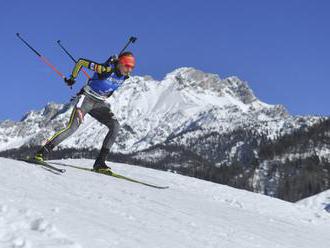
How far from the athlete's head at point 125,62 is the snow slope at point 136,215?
113 inches

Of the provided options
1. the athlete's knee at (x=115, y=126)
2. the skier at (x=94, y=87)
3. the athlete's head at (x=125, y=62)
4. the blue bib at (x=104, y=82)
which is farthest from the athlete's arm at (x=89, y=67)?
the athlete's knee at (x=115, y=126)

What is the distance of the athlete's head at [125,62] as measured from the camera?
45.9 ft

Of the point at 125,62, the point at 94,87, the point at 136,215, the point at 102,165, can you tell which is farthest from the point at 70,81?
the point at 136,215

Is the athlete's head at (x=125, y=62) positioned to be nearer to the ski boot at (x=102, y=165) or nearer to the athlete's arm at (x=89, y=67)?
the athlete's arm at (x=89, y=67)

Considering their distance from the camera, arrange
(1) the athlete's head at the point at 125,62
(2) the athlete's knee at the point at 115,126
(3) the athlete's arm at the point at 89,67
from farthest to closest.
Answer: (2) the athlete's knee at the point at 115,126 → (1) the athlete's head at the point at 125,62 → (3) the athlete's arm at the point at 89,67

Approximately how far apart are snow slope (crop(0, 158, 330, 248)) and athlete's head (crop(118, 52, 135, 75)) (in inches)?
113

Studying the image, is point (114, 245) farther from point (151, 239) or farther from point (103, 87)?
point (103, 87)

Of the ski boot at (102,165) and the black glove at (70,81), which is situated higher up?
the black glove at (70,81)

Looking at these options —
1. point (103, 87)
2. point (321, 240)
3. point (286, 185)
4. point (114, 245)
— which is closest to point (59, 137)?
point (103, 87)

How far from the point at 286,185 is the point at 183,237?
18131 centimetres

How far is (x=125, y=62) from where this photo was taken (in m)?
14.0

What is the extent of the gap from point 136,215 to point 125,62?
20.2 ft

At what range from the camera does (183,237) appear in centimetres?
759

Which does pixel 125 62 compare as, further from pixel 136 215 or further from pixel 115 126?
pixel 136 215
